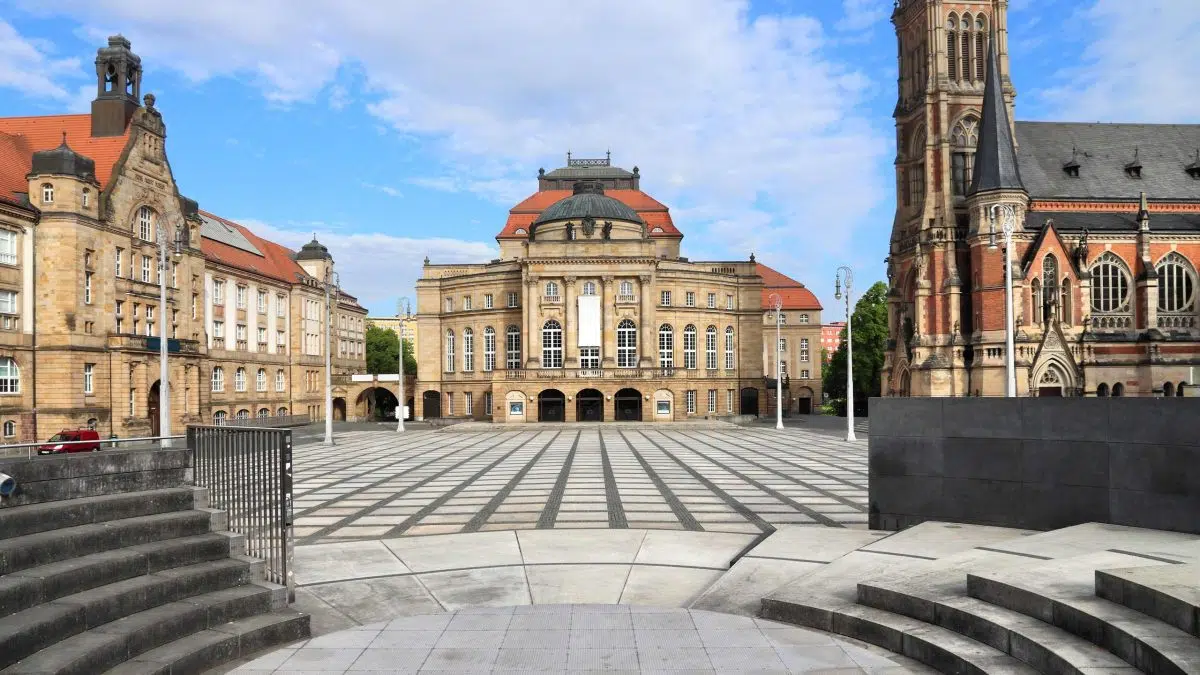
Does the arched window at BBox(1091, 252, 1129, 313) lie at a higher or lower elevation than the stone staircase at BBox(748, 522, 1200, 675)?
higher

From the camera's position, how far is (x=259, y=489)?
835cm

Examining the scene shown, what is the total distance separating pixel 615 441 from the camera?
42.3 metres

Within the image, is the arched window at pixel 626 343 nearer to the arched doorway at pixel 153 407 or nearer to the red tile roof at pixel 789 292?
the red tile roof at pixel 789 292

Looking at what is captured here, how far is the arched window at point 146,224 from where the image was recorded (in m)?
49.6

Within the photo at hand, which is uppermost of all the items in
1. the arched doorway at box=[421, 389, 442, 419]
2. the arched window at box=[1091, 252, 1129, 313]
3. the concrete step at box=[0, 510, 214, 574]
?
the arched window at box=[1091, 252, 1129, 313]

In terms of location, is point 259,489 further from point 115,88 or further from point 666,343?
point 666,343

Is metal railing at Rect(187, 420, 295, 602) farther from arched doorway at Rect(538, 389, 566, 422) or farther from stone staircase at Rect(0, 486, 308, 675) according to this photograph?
arched doorway at Rect(538, 389, 566, 422)

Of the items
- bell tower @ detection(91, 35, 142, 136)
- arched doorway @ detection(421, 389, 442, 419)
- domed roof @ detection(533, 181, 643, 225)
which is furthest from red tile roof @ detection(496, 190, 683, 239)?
bell tower @ detection(91, 35, 142, 136)

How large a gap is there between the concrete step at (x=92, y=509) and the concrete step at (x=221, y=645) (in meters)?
1.67

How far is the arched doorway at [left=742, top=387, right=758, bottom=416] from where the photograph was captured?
76.8 meters

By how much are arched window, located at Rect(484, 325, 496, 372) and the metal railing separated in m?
67.1

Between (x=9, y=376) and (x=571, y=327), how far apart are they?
1547 inches

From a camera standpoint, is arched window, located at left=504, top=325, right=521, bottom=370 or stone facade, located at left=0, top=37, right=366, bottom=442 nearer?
stone facade, located at left=0, top=37, right=366, bottom=442

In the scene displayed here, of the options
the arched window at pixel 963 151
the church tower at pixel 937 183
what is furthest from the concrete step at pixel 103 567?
the arched window at pixel 963 151
